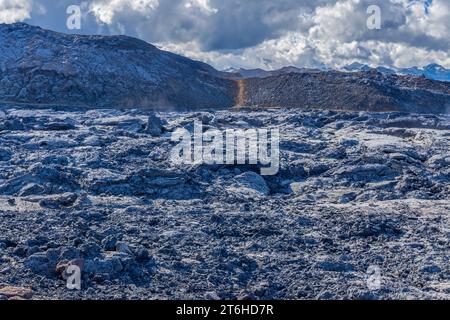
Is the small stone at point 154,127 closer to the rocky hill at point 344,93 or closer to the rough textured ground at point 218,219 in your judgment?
the rough textured ground at point 218,219

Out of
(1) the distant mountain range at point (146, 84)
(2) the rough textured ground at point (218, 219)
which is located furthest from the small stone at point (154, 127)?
(1) the distant mountain range at point (146, 84)

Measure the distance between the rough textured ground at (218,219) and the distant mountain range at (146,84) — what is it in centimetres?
1536

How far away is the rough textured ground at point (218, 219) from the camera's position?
9242mm

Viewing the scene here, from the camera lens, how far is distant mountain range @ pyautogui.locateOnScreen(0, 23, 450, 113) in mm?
37438

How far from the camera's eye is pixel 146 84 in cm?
3991

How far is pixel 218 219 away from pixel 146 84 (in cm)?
2861

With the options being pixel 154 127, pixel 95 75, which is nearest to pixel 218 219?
pixel 154 127

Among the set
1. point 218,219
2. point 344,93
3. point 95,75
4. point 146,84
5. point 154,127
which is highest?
point 95,75

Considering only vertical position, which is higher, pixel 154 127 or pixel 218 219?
pixel 154 127

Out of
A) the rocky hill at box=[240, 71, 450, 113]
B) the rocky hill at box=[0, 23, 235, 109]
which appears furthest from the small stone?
the rocky hill at box=[240, 71, 450, 113]

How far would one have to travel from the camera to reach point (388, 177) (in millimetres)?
16516

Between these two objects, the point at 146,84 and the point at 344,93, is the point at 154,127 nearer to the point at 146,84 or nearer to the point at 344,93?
the point at 146,84

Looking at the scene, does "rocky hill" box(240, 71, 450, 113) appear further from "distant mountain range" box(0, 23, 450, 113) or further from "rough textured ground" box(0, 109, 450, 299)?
"rough textured ground" box(0, 109, 450, 299)
